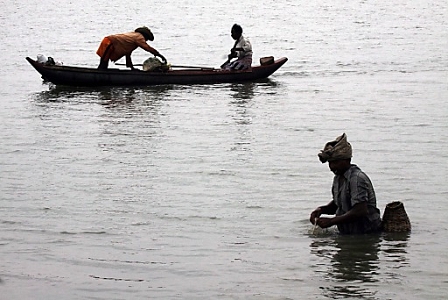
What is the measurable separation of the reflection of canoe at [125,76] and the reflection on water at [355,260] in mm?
10364

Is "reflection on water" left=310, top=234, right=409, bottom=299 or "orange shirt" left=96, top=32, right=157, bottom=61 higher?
"orange shirt" left=96, top=32, right=157, bottom=61

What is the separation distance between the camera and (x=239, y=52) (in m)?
18.5

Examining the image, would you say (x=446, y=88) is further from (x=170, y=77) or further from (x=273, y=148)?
(x=273, y=148)

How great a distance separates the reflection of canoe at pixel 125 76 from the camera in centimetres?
1812

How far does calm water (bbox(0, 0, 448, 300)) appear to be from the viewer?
24.1 ft

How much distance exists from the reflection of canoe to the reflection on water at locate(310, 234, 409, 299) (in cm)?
1036

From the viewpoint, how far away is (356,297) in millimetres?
6770

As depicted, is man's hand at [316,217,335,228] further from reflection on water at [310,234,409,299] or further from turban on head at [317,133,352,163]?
turban on head at [317,133,352,163]

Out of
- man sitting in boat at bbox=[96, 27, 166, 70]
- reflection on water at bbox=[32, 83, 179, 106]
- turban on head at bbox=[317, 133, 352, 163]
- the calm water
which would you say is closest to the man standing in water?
turban on head at bbox=[317, 133, 352, 163]

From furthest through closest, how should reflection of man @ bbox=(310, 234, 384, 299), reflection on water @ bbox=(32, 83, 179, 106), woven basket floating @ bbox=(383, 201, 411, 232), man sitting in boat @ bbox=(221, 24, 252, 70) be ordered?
1. man sitting in boat @ bbox=(221, 24, 252, 70)
2. reflection on water @ bbox=(32, 83, 179, 106)
3. woven basket floating @ bbox=(383, 201, 411, 232)
4. reflection of man @ bbox=(310, 234, 384, 299)

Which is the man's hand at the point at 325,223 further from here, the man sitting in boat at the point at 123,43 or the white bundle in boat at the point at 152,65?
the white bundle in boat at the point at 152,65

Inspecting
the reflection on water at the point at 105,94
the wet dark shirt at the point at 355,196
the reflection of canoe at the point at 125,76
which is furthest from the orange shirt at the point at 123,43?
the wet dark shirt at the point at 355,196

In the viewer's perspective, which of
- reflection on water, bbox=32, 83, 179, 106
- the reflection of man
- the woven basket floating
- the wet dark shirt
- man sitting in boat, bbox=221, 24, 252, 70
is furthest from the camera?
man sitting in boat, bbox=221, 24, 252, 70

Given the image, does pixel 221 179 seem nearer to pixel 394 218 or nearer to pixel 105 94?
pixel 394 218
